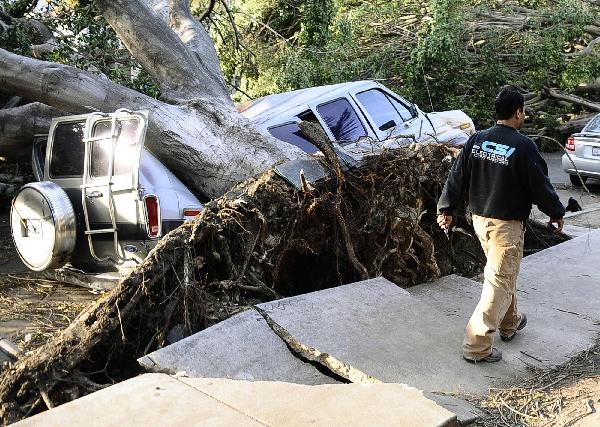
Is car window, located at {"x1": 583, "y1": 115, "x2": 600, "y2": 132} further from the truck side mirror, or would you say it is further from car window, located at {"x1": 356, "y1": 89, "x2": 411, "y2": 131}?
the truck side mirror

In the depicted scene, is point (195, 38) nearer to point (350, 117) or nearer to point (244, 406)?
point (350, 117)

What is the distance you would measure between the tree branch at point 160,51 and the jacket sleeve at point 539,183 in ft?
13.9

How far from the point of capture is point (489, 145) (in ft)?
14.3

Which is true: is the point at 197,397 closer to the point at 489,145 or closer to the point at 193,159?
the point at 489,145

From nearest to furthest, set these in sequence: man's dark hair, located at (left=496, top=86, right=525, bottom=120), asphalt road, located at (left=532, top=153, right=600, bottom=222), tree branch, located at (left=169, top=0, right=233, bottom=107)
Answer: man's dark hair, located at (left=496, top=86, right=525, bottom=120) < tree branch, located at (left=169, top=0, right=233, bottom=107) < asphalt road, located at (left=532, top=153, right=600, bottom=222)

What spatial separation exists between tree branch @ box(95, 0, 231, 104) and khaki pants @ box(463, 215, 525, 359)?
4.21m

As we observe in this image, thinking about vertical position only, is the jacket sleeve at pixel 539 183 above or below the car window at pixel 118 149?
below

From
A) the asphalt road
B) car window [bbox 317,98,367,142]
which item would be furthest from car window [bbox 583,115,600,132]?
car window [bbox 317,98,367,142]

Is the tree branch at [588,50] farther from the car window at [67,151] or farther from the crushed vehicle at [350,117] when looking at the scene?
the car window at [67,151]

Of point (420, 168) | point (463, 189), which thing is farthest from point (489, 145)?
point (420, 168)

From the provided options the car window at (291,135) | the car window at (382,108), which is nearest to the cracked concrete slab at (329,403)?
the car window at (291,135)

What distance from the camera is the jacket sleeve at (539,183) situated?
13.8 ft

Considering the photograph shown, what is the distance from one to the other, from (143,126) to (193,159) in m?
1.10

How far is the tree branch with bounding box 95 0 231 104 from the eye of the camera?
7.61 meters
